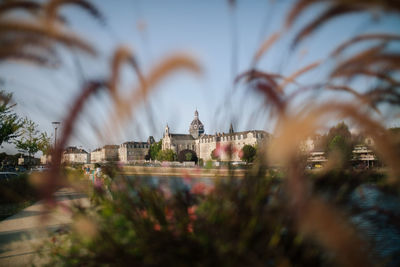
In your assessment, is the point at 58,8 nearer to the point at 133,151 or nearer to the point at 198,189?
the point at 198,189

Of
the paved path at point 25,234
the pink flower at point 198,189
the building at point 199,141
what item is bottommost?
the paved path at point 25,234

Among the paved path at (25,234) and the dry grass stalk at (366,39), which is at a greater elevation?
the dry grass stalk at (366,39)

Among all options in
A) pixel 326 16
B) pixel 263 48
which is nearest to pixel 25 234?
pixel 263 48

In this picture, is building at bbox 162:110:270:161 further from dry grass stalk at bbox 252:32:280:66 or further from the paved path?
dry grass stalk at bbox 252:32:280:66

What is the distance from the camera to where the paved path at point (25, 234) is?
262 cm

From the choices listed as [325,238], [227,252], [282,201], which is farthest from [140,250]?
[325,238]

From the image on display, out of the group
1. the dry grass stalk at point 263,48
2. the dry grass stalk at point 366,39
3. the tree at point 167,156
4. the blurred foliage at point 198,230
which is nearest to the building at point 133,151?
the blurred foliage at point 198,230

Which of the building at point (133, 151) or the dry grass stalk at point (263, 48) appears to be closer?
the dry grass stalk at point (263, 48)

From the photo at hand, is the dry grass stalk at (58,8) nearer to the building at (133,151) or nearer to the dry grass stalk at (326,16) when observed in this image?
the building at (133,151)

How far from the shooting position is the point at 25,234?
529cm

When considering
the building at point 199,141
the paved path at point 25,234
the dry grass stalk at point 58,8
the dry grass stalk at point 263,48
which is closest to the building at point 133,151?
the paved path at point 25,234

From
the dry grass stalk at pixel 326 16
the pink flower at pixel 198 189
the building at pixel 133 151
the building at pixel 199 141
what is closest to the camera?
the dry grass stalk at pixel 326 16

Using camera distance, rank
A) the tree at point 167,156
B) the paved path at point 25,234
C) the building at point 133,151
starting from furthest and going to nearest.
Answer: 1. the tree at point 167,156
2. the building at point 133,151
3. the paved path at point 25,234

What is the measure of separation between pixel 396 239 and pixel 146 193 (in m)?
4.31
